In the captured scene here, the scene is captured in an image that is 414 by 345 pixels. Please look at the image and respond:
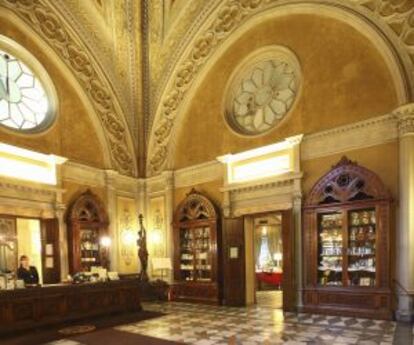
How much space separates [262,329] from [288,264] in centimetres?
215

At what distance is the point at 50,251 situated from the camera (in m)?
9.60

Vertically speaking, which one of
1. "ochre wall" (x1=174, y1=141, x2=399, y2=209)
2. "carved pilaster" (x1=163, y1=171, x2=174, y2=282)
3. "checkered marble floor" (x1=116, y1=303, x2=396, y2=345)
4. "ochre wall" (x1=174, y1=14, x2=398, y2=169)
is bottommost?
"checkered marble floor" (x1=116, y1=303, x2=396, y2=345)

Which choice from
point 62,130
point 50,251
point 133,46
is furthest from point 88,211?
point 133,46

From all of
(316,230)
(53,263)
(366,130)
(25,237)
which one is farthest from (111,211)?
(366,130)

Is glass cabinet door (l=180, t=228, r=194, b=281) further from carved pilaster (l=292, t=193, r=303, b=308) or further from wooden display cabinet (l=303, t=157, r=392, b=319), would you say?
wooden display cabinet (l=303, t=157, r=392, b=319)

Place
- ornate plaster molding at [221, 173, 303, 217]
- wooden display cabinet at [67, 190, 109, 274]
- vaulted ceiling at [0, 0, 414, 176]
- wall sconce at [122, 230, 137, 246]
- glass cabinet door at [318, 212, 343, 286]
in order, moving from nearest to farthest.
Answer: glass cabinet door at [318, 212, 343, 286] < ornate plaster molding at [221, 173, 303, 217] < wooden display cabinet at [67, 190, 109, 274] < vaulted ceiling at [0, 0, 414, 176] < wall sconce at [122, 230, 137, 246]

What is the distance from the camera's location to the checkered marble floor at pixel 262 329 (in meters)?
6.04

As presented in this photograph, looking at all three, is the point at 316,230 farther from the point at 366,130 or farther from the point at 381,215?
the point at 366,130

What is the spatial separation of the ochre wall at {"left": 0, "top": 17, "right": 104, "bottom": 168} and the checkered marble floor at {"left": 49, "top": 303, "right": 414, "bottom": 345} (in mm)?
5238

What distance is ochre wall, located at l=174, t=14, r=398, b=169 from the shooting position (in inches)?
317

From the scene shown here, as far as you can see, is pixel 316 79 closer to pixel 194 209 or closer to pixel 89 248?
pixel 194 209

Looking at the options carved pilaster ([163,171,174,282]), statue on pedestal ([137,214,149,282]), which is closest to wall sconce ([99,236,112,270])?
statue on pedestal ([137,214,149,282])

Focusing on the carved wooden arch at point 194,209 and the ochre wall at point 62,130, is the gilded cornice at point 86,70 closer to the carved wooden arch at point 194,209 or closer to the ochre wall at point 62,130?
the ochre wall at point 62,130

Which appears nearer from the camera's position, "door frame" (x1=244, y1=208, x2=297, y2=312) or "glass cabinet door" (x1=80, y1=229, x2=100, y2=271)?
"door frame" (x1=244, y1=208, x2=297, y2=312)
